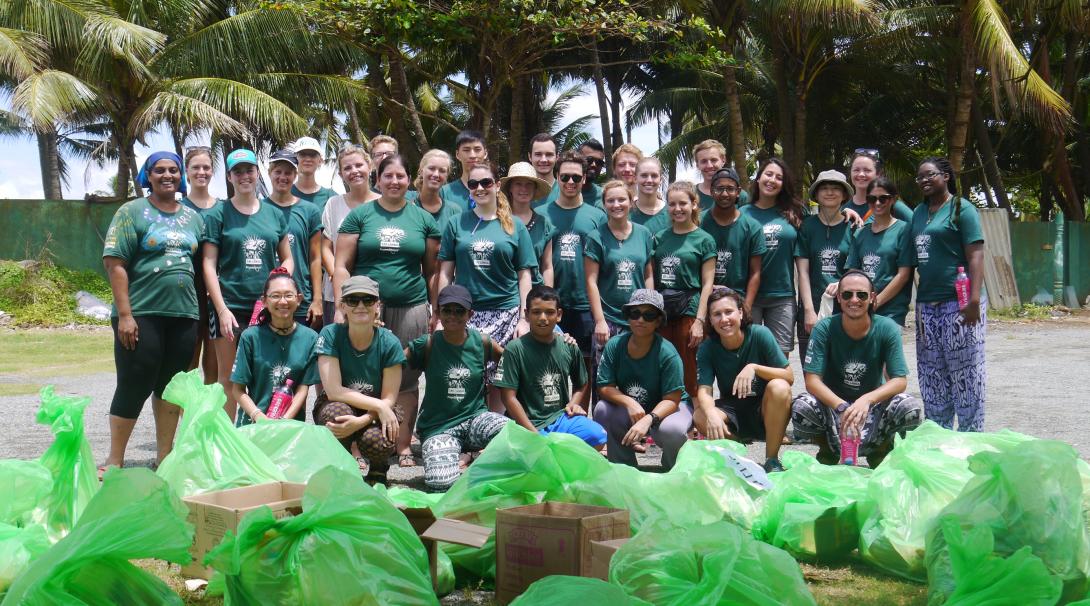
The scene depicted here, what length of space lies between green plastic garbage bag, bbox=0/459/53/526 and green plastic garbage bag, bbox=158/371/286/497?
44 centimetres

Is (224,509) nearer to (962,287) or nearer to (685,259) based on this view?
(685,259)

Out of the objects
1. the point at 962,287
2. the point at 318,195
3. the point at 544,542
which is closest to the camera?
the point at 544,542

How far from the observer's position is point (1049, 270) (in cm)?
2027

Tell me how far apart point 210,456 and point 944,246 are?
177 inches

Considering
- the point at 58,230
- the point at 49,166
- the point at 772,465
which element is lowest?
the point at 772,465

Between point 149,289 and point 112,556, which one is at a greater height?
point 149,289

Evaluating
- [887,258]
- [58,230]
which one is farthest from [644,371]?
[58,230]

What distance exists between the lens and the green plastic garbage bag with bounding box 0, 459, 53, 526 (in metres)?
3.68

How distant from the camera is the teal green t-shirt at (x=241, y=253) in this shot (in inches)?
240

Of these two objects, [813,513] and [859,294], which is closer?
Answer: [813,513]

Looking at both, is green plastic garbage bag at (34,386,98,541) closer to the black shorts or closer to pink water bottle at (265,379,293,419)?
pink water bottle at (265,379,293,419)

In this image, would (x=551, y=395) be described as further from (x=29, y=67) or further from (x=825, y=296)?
(x=29, y=67)

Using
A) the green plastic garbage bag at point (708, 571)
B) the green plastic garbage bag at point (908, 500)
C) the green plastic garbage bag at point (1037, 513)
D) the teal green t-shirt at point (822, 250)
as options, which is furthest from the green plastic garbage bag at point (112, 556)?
the teal green t-shirt at point (822, 250)

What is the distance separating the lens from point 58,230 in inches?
806
